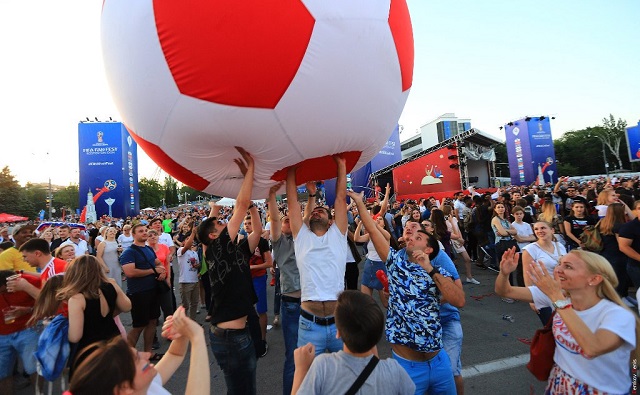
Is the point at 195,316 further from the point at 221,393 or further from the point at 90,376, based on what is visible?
the point at 90,376

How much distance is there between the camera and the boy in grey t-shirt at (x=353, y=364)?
135cm

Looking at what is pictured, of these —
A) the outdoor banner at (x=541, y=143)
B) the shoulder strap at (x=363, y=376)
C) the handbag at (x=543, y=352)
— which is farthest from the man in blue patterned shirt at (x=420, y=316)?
the outdoor banner at (x=541, y=143)

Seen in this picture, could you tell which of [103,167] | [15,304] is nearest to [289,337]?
[15,304]

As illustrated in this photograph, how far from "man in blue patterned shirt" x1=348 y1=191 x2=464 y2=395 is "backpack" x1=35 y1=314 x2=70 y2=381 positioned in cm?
229

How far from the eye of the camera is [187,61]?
1845mm

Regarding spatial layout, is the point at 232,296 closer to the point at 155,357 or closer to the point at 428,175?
the point at 155,357

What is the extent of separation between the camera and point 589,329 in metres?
1.59

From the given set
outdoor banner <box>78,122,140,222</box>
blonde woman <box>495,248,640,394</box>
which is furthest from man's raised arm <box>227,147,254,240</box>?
outdoor banner <box>78,122,140,222</box>

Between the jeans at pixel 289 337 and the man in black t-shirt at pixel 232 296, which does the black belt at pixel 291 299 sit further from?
the man in black t-shirt at pixel 232 296

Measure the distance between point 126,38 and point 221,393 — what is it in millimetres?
3027

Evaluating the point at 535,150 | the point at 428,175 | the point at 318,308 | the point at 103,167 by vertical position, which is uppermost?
the point at 535,150

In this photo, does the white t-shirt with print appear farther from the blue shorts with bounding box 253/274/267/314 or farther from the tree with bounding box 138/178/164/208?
the tree with bounding box 138/178/164/208

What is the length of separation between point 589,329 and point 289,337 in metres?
2.05

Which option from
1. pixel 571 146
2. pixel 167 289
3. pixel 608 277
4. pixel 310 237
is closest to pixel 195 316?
pixel 167 289
